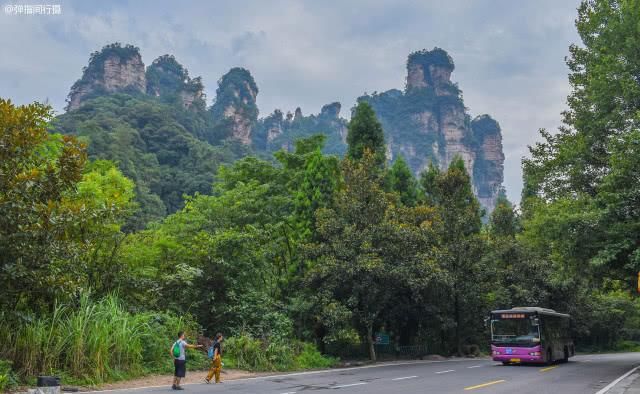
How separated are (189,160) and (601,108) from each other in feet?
223

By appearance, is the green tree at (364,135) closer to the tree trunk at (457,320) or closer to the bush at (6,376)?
the tree trunk at (457,320)

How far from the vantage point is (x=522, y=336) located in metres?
23.0

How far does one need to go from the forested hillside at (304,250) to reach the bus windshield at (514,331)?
2.92 meters

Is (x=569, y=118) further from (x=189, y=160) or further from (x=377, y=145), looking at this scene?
(x=189, y=160)

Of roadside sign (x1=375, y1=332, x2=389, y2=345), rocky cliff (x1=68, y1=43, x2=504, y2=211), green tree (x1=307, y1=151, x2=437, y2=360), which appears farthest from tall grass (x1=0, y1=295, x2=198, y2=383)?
rocky cliff (x1=68, y1=43, x2=504, y2=211)

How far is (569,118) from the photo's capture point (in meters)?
25.7

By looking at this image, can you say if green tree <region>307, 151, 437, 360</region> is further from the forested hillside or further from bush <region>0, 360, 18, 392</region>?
bush <region>0, 360, 18, 392</region>

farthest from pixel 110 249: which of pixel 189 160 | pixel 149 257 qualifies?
pixel 189 160

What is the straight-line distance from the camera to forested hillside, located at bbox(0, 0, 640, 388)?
495 inches

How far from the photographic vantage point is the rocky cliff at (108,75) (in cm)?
13400

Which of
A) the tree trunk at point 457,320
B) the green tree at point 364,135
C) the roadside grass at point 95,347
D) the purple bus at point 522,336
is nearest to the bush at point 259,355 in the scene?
the roadside grass at point 95,347

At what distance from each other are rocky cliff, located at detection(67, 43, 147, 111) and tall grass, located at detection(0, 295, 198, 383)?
424ft

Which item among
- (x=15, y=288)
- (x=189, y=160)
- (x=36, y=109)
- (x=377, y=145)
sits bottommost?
(x=15, y=288)

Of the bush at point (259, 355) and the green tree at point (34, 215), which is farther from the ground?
the green tree at point (34, 215)
